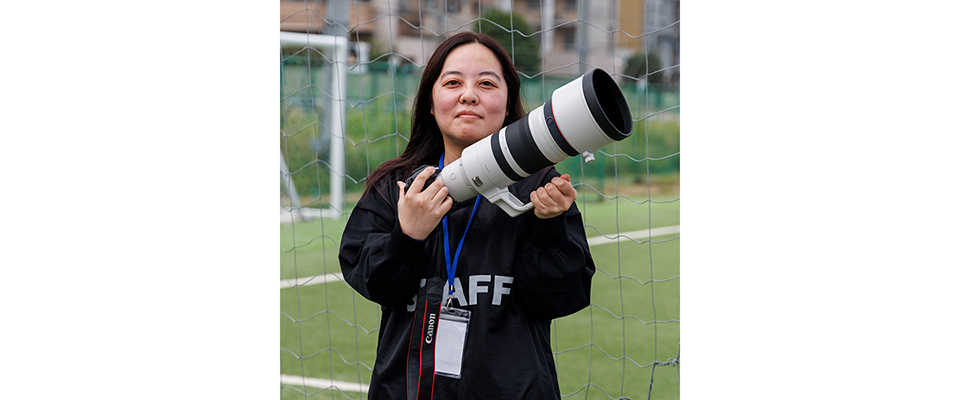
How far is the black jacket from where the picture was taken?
1287mm

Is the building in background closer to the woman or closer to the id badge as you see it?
the woman

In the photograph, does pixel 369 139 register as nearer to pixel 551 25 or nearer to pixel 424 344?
pixel 424 344

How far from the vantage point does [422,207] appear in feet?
4.21

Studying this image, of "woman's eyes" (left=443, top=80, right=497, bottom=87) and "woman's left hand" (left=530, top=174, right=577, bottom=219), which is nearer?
"woman's left hand" (left=530, top=174, right=577, bottom=219)

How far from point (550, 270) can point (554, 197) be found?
15 cm

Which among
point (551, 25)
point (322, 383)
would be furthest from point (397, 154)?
point (551, 25)

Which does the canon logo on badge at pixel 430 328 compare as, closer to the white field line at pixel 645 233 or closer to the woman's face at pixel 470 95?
the woman's face at pixel 470 95

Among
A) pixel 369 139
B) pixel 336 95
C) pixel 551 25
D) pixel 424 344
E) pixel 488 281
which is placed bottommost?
pixel 424 344

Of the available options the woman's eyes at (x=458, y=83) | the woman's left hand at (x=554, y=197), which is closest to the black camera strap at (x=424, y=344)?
the woman's left hand at (x=554, y=197)

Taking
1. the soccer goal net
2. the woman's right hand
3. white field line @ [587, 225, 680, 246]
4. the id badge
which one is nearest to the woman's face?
the woman's right hand

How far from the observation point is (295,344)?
3.35 metres

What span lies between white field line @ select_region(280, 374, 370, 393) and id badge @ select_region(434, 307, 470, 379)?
62.9 inches

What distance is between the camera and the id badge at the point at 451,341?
4.41 ft

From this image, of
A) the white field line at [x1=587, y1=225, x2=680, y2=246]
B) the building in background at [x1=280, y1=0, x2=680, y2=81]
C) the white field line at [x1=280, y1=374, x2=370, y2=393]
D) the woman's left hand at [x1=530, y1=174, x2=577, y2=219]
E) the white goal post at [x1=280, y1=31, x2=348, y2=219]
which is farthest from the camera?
the building in background at [x1=280, y1=0, x2=680, y2=81]
